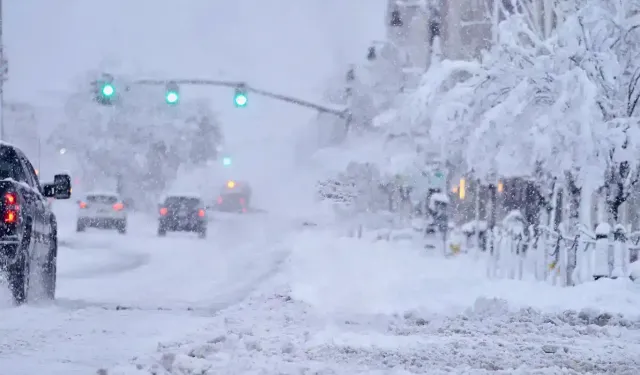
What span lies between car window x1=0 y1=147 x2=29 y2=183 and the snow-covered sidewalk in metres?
2.92

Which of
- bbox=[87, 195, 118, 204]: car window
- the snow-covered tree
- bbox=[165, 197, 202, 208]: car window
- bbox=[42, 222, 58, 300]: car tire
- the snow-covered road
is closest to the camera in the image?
the snow-covered road

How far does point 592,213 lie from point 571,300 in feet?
53.0

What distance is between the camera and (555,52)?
2005 cm

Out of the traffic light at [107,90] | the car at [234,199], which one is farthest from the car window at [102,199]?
the car at [234,199]

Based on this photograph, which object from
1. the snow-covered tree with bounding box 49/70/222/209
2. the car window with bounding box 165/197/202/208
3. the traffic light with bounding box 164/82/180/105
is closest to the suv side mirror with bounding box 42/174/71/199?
the traffic light with bounding box 164/82/180/105

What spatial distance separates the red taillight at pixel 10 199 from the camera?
11297 mm

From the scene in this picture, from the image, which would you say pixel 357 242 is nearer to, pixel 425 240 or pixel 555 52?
pixel 425 240

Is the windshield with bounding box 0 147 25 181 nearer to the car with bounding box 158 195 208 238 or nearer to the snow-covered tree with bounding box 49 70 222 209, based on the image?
the car with bounding box 158 195 208 238

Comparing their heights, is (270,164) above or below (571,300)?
above

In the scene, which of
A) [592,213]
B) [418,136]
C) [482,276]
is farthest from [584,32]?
[418,136]

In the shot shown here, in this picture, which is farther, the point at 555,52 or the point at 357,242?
the point at 357,242

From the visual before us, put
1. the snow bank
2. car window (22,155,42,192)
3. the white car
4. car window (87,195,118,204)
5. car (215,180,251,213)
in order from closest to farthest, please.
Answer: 1. car window (22,155,42,192)
2. the snow bank
3. the white car
4. car window (87,195,118,204)
5. car (215,180,251,213)

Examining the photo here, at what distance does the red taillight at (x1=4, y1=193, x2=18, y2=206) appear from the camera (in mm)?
11297

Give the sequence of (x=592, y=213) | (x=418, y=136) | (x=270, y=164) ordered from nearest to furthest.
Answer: (x=592, y=213)
(x=418, y=136)
(x=270, y=164)
